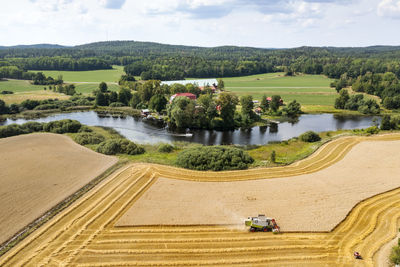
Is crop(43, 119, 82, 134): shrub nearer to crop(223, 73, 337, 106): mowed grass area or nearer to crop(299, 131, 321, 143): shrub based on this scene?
crop(299, 131, 321, 143): shrub

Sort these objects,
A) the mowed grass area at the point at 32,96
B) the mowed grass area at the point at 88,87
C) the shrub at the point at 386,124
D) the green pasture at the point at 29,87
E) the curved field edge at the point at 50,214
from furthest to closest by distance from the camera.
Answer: the mowed grass area at the point at 88,87
the green pasture at the point at 29,87
the mowed grass area at the point at 32,96
the shrub at the point at 386,124
the curved field edge at the point at 50,214

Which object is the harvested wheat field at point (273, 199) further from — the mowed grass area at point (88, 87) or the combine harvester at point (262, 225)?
the mowed grass area at point (88, 87)

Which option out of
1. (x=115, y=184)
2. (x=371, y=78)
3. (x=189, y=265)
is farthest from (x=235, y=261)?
(x=371, y=78)

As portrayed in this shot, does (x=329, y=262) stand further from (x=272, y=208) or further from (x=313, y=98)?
(x=313, y=98)

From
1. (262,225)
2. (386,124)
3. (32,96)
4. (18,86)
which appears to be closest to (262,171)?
(262,225)

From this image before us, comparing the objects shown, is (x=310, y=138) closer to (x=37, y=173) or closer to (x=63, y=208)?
(x=63, y=208)

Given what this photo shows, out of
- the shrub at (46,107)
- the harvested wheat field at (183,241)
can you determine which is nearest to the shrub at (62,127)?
the shrub at (46,107)
